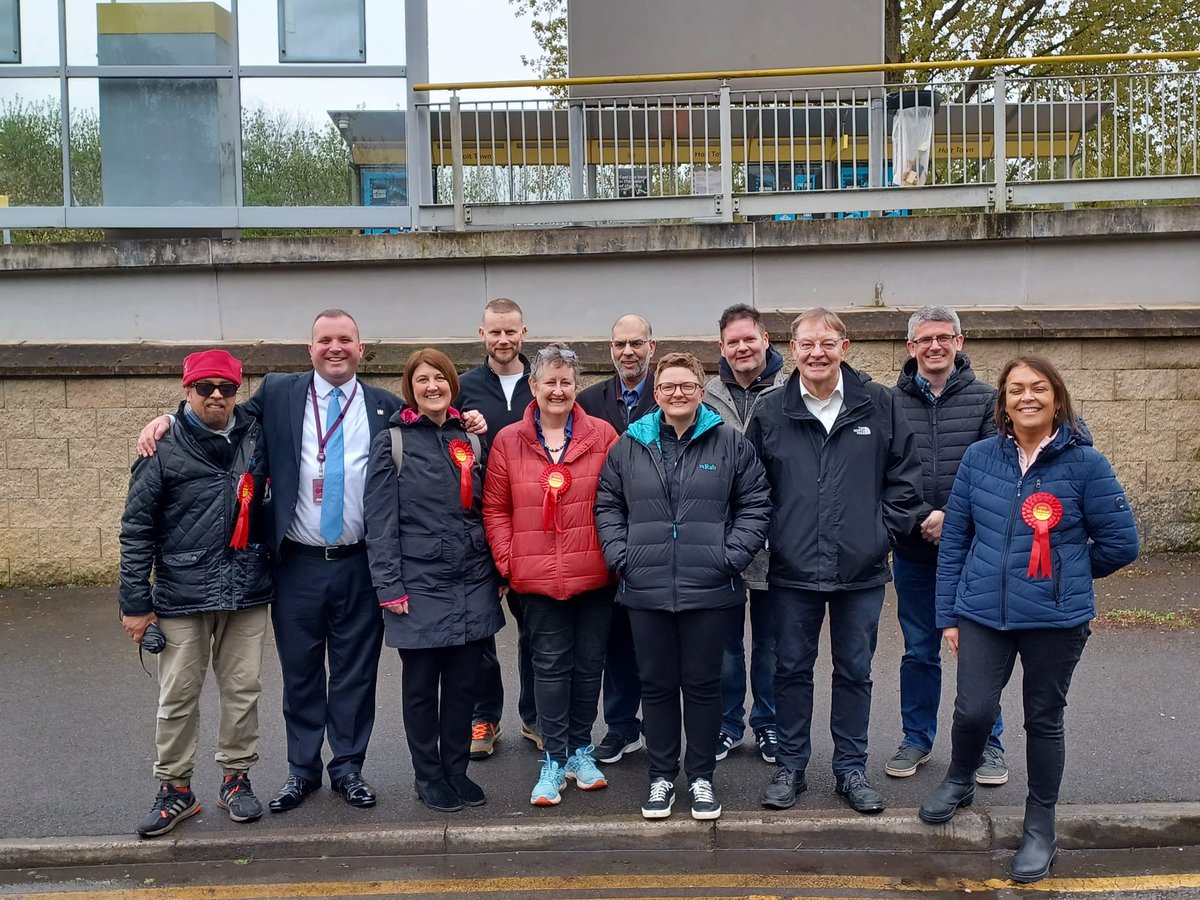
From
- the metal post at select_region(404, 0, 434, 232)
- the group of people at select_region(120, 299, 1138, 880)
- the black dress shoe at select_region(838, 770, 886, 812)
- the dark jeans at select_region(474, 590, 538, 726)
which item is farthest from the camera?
the metal post at select_region(404, 0, 434, 232)

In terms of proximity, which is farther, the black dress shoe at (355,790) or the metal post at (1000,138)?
the metal post at (1000,138)

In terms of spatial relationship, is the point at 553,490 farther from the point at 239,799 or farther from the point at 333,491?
the point at 239,799

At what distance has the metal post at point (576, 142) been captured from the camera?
371 inches

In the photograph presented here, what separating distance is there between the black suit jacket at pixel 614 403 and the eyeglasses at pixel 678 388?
676 mm

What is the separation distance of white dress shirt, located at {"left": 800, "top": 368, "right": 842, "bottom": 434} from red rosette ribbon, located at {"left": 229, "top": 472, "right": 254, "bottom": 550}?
2.27 metres

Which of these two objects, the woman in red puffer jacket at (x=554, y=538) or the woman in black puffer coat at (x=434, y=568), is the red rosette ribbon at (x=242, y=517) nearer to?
the woman in black puffer coat at (x=434, y=568)

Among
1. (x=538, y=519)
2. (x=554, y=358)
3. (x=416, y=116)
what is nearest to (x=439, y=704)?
(x=538, y=519)

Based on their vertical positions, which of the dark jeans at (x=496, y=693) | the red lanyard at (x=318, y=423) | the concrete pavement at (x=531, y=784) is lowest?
the concrete pavement at (x=531, y=784)

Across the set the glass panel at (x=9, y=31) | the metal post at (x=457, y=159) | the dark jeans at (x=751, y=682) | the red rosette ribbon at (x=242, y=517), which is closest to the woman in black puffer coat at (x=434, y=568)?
the red rosette ribbon at (x=242, y=517)

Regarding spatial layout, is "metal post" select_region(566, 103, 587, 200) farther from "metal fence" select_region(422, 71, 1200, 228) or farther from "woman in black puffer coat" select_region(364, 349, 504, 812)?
"woman in black puffer coat" select_region(364, 349, 504, 812)

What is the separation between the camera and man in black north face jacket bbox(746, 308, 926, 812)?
448 cm

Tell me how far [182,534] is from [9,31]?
7.10 m

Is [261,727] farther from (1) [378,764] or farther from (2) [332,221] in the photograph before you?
(2) [332,221]

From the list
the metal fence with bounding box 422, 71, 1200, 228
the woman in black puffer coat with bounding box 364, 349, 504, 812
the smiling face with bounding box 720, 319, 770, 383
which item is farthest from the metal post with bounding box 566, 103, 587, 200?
the woman in black puffer coat with bounding box 364, 349, 504, 812
